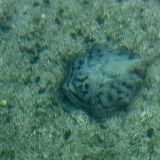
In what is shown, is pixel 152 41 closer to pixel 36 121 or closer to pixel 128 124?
pixel 128 124

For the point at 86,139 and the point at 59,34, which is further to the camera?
the point at 59,34

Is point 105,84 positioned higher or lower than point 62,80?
higher

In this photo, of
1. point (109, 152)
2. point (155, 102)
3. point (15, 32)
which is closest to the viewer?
point (109, 152)

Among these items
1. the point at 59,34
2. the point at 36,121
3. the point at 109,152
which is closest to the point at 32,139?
the point at 36,121

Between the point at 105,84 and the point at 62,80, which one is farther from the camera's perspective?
the point at 62,80

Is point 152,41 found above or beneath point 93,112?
above

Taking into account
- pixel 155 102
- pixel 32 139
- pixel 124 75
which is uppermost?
pixel 124 75

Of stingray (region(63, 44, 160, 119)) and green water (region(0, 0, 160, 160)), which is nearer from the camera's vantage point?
green water (region(0, 0, 160, 160))

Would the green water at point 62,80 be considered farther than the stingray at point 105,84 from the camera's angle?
No
